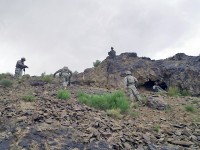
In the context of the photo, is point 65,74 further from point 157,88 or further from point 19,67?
point 157,88

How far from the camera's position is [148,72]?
22.2 meters

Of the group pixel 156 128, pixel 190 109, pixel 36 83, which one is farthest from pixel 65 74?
pixel 156 128

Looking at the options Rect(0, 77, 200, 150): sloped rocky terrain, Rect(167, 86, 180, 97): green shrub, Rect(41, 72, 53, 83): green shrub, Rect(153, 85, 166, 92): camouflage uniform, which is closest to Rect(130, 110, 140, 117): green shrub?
Rect(0, 77, 200, 150): sloped rocky terrain

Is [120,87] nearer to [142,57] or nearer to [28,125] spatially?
[142,57]

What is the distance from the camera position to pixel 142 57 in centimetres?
2362

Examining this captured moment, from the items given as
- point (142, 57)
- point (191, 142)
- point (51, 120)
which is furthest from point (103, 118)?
point (142, 57)

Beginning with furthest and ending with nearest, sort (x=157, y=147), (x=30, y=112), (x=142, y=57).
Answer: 1. (x=142, y=57)
2. (x=30, y=112)
3. (x=157, y=147)

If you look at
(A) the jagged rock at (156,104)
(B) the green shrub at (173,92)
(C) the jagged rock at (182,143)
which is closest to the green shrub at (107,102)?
(A) the jagged rock at (156,104)

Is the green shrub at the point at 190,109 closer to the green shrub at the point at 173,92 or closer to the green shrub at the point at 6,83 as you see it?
the green shrub at the point at 173,92

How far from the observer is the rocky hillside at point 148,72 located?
2127 centimetres

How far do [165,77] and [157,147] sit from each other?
36.6 ft

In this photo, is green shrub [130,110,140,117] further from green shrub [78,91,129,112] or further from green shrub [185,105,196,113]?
green shrub [185,105,196,113]

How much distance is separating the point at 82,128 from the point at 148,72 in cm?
1111

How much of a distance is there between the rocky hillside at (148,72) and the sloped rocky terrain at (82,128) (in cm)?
691
